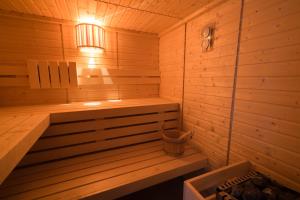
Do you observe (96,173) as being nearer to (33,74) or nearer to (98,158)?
A: (98,158)

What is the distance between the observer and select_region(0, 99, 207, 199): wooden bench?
1.49 m

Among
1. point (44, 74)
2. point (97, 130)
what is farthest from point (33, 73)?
point (97, 130)

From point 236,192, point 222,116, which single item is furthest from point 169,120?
point 236,192

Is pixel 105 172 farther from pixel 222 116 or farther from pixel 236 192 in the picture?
pixel 222 116

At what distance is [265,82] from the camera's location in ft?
4.50

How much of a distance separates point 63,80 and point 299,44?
2.86 meters

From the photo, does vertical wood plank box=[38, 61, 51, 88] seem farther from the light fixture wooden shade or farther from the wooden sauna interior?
the light fixture wooden shade

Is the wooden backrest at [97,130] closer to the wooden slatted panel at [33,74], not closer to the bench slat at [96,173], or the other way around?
the bench slat at [96,173]

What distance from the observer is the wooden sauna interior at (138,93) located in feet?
4.23

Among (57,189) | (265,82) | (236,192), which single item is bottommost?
(57,189)

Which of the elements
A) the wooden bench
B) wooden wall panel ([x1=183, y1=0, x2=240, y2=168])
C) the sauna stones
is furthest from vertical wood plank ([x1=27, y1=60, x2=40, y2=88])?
the sauna stones

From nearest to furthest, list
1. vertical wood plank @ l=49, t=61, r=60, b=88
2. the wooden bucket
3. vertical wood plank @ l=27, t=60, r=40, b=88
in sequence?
the wooden bucket → vertical wood plank @ l=27, t=60, r=40, b=88 → vertical wood plank @ l=49, t=61, r=60, b=88

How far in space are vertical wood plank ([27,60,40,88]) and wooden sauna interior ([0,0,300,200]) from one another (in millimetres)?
17

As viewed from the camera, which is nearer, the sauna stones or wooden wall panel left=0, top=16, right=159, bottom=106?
the sauna stones
